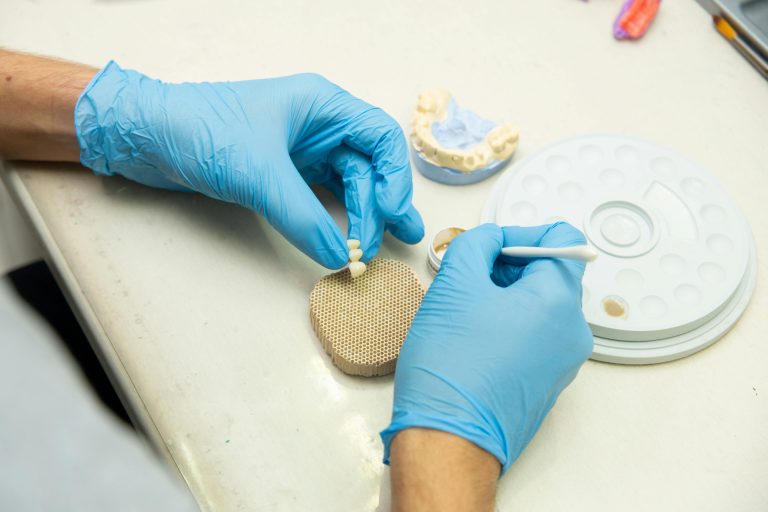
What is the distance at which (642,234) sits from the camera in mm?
1180

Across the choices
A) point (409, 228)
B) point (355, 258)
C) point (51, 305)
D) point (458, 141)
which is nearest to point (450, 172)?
point (458, 141)

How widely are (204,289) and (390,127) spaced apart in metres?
0.45

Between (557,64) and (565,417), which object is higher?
(557,64)

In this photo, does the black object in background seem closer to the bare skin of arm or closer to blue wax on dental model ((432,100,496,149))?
the bare skin of arm

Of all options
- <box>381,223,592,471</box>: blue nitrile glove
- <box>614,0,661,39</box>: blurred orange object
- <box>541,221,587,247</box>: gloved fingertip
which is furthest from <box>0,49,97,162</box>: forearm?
<box>614,0,661,39</box>: blurred orange object

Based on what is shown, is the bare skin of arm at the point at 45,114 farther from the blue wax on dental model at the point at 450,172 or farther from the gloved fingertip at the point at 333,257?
the blue wax on dental model at the point at 450,172

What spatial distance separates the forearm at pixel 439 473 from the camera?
87 cm

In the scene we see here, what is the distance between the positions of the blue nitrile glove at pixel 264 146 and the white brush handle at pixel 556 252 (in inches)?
7.6

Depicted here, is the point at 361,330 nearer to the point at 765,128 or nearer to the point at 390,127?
the point at 390,127

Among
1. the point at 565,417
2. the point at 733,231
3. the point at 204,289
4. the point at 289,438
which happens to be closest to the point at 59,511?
the point at 289,438

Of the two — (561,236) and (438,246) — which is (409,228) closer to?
(438,246)

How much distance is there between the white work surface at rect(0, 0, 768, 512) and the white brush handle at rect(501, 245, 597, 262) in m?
0.20

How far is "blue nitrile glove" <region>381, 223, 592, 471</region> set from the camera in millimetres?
925

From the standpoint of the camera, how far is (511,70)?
1461 mm
